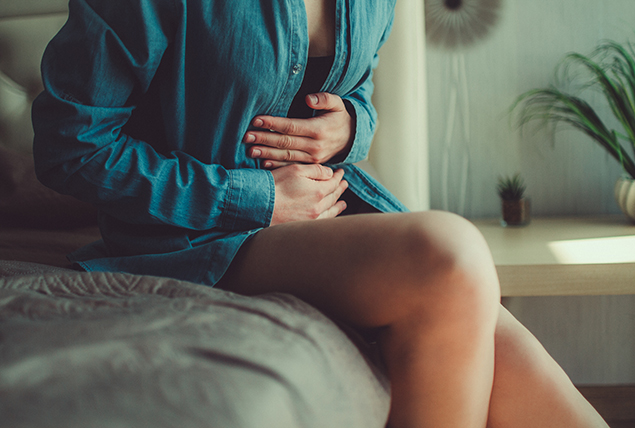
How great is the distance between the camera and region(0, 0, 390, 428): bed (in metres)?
0.25

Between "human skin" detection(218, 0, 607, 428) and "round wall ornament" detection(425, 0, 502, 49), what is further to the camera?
"round wall ornament" detection(425, 0, 502, 49)

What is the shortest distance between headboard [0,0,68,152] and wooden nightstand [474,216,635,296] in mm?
1409

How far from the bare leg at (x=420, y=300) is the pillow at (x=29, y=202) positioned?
0.87m

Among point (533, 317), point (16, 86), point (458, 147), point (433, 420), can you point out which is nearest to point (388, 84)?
point (458, 147)

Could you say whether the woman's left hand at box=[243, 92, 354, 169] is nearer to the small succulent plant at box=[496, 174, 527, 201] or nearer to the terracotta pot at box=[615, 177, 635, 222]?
the small succulent plant at box=[496, 174, 527, 201]

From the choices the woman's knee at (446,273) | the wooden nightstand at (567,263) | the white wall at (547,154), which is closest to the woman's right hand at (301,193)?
the woman's knee at (446,273)

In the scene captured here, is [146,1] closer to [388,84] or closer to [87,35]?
[87,35]

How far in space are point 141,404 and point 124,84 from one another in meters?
0.41

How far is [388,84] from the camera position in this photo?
1.27 m

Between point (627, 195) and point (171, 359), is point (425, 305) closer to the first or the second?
point (171, 359)

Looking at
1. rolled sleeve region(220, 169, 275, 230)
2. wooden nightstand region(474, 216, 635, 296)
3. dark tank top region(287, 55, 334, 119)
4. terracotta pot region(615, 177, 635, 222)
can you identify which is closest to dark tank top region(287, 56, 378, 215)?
dark tank top region(287, 55, 334, 119)

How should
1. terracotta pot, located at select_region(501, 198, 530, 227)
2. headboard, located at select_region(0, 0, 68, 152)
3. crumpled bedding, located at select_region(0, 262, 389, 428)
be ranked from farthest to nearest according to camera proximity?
headboard, located at select_region(0, 0, 68, 152) < terracotta pot, located at select_region(501, 198, 530, 227) < crumpled bedding, located at select_region(0, 262, 389, 428)

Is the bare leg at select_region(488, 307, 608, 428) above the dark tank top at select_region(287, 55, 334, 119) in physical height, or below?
below

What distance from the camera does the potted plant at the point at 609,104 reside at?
1.14 m
